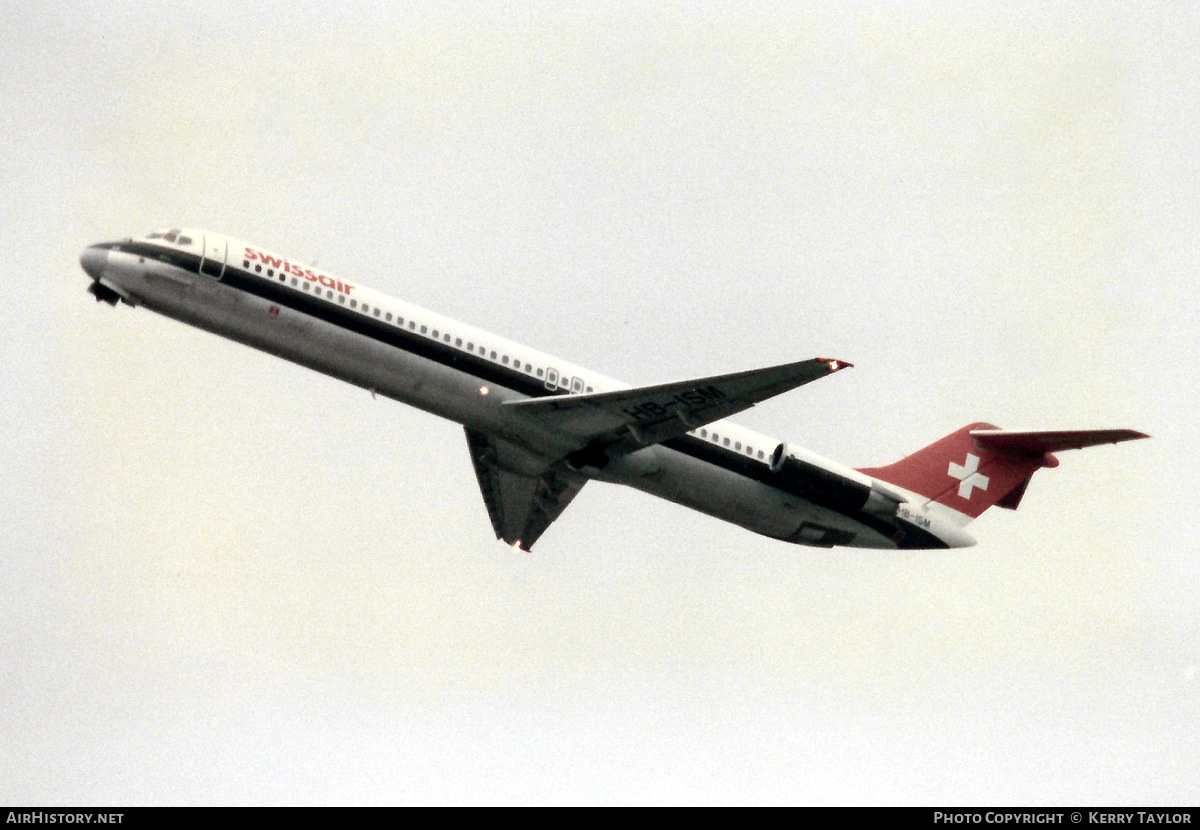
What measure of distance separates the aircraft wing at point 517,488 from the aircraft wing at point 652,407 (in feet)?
7.69

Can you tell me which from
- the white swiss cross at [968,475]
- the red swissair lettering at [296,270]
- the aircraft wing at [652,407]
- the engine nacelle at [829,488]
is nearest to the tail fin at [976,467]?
the white swiss cross at [968,475]

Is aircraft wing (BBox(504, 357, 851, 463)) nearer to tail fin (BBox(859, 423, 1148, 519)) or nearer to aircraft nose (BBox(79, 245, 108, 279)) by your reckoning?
tail fin (BBox(859, 423, 1148, 519))

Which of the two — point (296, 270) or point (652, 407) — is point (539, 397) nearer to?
point (652, 407)

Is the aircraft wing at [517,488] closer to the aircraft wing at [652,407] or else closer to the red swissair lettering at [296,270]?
the aircraft wing at [652,407]

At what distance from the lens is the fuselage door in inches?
1312

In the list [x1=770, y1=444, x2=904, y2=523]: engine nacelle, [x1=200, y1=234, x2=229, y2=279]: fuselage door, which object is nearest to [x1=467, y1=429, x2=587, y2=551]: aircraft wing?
[x1=770, y1=444, x2=904, y2=523]: engine nacelle

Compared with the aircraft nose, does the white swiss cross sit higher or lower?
lower

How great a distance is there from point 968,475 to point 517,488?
12.4m

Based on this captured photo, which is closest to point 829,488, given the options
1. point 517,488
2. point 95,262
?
point 517,488

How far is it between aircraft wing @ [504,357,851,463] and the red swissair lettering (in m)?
4.67

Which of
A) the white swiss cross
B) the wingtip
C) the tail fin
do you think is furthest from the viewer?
the white swiss cross

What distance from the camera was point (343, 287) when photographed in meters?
33.9
